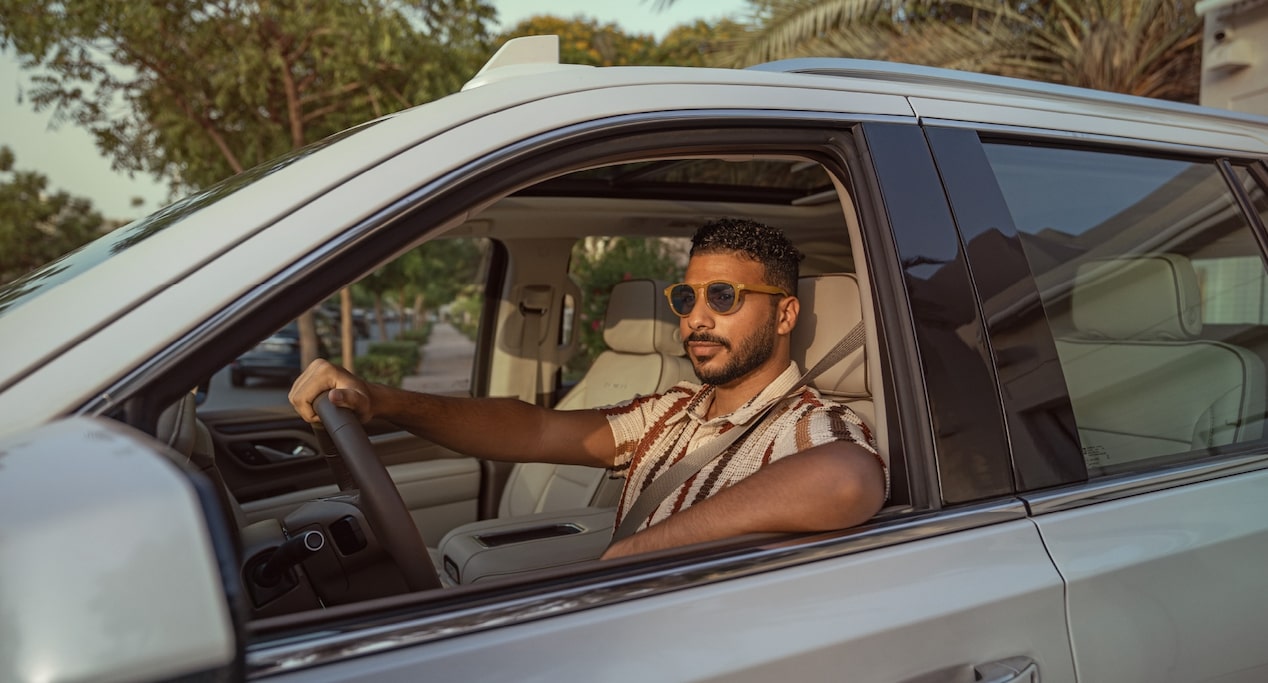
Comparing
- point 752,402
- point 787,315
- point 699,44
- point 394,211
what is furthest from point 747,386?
point 699,44

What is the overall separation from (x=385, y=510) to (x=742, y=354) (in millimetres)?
1032

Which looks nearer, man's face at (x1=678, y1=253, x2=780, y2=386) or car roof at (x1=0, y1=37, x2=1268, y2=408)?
car roof at (x1=0, y1=37, x2=1268, y2=408)

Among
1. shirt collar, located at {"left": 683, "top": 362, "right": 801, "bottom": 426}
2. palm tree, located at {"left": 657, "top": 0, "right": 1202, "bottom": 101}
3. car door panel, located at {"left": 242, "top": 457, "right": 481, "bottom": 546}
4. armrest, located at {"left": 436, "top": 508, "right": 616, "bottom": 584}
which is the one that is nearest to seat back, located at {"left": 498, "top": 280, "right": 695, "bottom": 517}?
car door panel, located at {"left": 242, "top": 457, "right": 481, "bottom": 546}

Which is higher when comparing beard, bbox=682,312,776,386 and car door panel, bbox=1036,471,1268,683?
beard, bbox=682,312,776,386

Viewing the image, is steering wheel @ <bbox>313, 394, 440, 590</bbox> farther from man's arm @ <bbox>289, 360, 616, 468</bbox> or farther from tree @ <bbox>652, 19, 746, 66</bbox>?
tree @ <bbox>652, 19, 746, 66</bbox>

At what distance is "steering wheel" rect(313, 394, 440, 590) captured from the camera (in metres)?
1.44

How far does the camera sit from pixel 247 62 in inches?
329

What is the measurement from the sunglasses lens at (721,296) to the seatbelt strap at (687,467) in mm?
255

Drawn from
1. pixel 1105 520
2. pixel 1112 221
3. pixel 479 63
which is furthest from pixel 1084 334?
pixel 479 63

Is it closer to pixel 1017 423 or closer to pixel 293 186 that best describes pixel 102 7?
pixel 293 186

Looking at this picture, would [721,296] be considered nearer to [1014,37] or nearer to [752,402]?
[752,402]

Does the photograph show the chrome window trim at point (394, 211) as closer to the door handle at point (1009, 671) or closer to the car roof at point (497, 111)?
the car roof at point (497, 111)

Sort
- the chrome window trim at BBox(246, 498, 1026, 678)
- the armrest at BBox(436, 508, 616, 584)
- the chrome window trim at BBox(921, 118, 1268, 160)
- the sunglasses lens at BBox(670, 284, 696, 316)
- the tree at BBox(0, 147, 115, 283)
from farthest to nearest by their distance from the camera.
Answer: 1. the tree at BBox(0, 147, 115, 283)
2. the armrest at BBox(436, 508, 616, 584)
3. the sunglasses lens at BBox(670, 284, 696, 316)
4. the chrome window trim at BBox(921, 118, 1268, 160)
5. the chrome window trim at BBox(246, 498, 1026, 678)

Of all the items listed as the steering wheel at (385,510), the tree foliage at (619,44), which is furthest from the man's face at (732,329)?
the tree foliage at (619,44)
